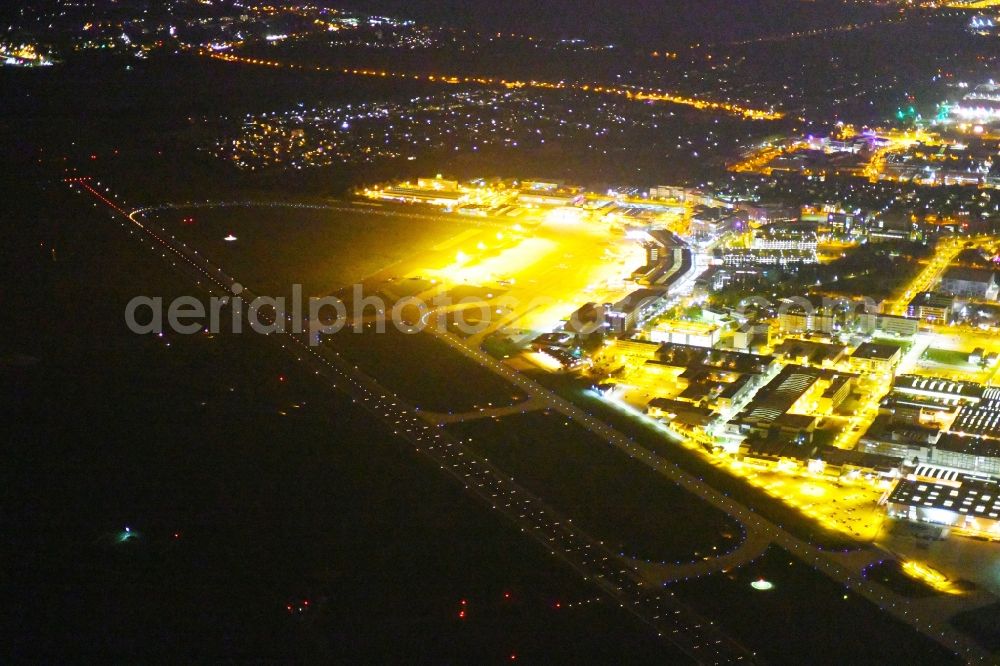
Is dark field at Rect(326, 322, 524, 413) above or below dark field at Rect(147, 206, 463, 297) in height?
below

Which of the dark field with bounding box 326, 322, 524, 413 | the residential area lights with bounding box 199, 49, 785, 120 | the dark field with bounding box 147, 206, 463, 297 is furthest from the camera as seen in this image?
the residential area lights with bounding box 199, 49, 785, 120

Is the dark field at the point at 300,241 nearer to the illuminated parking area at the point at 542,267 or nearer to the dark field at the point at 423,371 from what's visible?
the illuminated parking area at the point at 542,267

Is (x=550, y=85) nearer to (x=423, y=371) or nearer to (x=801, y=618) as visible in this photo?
(x=423, y=371)

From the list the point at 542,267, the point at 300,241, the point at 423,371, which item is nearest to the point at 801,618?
the point at 423,371

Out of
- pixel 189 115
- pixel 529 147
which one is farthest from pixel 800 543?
pixel 189 115

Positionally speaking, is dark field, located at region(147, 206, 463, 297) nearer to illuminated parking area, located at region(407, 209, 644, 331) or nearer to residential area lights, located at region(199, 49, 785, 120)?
illuminated parking area, located at region(407, 209, 644, 331)

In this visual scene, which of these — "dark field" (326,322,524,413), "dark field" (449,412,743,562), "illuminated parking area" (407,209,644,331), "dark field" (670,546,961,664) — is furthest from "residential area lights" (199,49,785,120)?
"dark field" (670,546,961,664)
